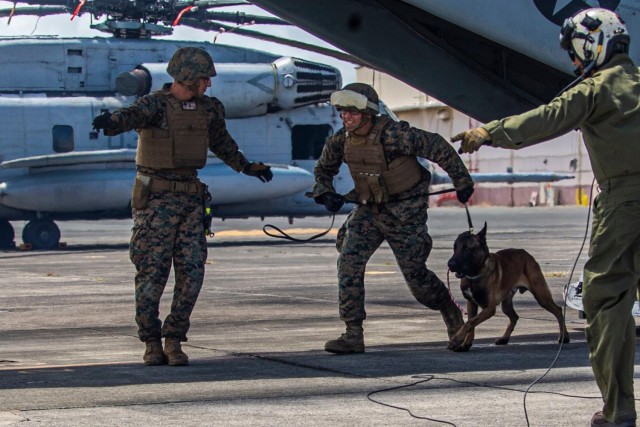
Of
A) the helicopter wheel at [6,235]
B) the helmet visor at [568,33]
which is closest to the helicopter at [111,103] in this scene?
the helicopter wheel at [6,235]

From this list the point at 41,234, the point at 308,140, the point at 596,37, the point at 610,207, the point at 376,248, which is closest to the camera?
the point at 610,207

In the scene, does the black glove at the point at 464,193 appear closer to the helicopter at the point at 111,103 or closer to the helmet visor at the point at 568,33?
the helmet visor at the point at 568,33

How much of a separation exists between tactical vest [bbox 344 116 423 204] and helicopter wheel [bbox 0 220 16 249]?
17.2 m

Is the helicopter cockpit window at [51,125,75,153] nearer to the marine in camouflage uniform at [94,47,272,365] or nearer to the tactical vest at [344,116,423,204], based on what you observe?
the marine in camouflage uniform at [94,47,272,365]

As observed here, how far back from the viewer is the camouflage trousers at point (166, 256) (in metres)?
8.07

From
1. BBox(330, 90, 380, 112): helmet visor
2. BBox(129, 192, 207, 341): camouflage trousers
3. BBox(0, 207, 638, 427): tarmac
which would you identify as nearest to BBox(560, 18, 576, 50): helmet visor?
BBox(0, 207, 638, 427): tarmac

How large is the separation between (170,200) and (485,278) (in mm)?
2261

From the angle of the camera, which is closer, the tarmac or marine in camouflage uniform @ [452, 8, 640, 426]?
marine in camouflage uniform @ [452, 8, 640, 426]

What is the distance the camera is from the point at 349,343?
8.36 meters

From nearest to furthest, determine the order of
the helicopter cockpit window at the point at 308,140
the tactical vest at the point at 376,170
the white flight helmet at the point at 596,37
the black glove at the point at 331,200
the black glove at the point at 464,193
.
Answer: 1. the white flight helmet at the point at 596,37
2. the black glove at the point at 464,193
3. the tactical vest at the point at 376,170
4. the black glove at the point at 331,200
5. the helicopter cockpit window at the point at 308,140

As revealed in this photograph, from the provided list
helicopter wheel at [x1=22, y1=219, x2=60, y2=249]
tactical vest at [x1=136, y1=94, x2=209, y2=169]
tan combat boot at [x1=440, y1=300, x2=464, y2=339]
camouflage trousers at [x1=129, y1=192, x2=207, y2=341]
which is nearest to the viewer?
camouflage trousers at [x1=129, y1=192, x2=207, y2=341]

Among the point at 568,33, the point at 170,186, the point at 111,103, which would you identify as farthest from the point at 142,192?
the point at 111,103

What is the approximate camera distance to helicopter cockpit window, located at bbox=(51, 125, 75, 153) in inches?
899

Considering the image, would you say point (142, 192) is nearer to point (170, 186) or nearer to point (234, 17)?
point (170, 186)
